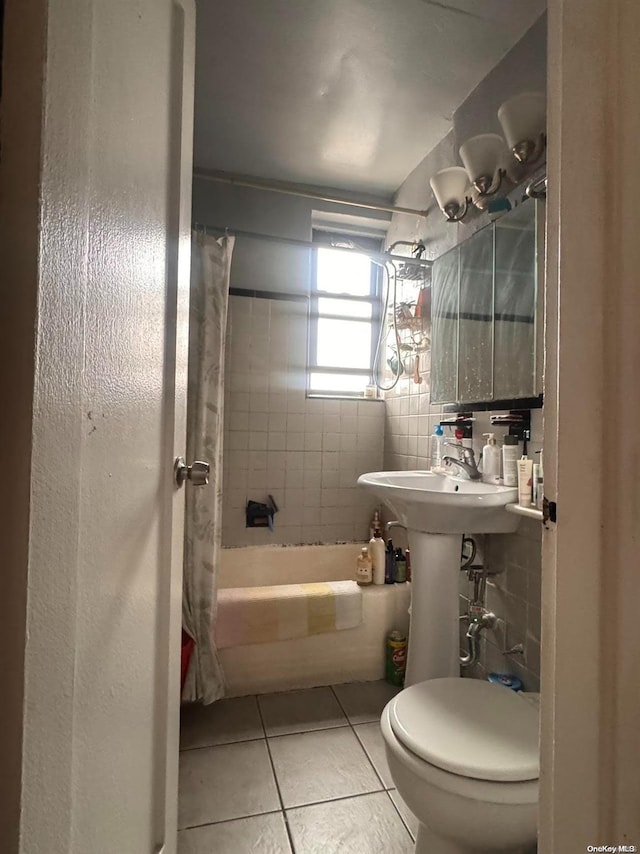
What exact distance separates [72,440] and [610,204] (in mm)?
638

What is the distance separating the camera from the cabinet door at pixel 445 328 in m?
1.84

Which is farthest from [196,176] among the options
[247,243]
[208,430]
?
[208,430]

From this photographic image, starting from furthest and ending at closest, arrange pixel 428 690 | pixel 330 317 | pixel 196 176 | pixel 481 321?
pixel 330 317
pixel 196 176
pixel 481 321
pixel 428 690

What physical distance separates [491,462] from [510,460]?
10 centimetres

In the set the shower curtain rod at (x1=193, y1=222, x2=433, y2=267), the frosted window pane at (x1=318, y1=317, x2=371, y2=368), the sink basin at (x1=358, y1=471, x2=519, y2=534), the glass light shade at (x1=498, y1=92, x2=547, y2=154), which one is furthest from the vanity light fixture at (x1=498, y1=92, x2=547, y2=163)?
the frosted window pane at (x1=318, y1=317, x2=371, y2=368)

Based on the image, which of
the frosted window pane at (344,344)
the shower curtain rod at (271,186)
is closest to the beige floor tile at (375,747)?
A: the frosted window pane at (344,344)

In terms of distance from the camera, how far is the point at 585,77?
499mm

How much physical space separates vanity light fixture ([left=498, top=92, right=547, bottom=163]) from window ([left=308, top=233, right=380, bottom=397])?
4.16ft

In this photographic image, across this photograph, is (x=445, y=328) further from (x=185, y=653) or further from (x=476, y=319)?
(x=185, y=653)

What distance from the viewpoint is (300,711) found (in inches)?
65.2

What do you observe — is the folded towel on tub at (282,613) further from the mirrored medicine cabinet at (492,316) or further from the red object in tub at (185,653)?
the mirrored medicine cabinet at (492,316)

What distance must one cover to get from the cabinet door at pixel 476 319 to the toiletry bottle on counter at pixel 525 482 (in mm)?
382

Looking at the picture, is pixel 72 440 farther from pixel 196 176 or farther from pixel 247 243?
pixel 247 243

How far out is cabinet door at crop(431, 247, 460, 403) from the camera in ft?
6.03
